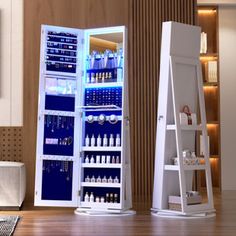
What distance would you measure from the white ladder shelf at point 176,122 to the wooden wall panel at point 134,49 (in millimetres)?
1460

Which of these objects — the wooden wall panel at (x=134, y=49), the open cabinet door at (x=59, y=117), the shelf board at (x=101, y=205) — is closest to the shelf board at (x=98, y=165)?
the open cabinet door at (x=59, y=117)

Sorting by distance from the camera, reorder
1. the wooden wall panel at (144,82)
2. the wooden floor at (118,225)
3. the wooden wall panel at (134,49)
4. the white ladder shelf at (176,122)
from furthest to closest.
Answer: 1. the wooden wall panel at (144,82)
2. the wooden wall panel at (134,49)
3. the white ladder shelf at (176,122)
4. the wooden floor at (118,225)

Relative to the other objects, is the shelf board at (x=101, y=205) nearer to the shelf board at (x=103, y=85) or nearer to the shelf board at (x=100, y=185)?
the shelf board at (x=100, y=185)

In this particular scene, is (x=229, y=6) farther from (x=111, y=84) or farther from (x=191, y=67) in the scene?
(x=111, y=84)

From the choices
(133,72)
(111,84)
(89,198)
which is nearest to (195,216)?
(89,198)

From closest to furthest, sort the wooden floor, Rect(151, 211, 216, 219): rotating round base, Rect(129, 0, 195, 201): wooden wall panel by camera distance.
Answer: the wooden floor
Rect(151, 211, 216, 219): rotating round base
Rect(129, 0, 195, 201): wooden wall panel

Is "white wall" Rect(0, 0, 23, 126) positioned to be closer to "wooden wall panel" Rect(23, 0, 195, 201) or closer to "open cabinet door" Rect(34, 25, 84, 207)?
"wooden wall panel" Rect(23, 0, 195, 201)

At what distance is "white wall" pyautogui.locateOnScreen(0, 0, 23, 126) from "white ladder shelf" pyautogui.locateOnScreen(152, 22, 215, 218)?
7.39 ft

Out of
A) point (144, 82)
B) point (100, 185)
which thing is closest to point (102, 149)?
point (100, 185)

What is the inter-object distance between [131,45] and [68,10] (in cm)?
101

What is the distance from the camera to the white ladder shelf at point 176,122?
582 centimetres

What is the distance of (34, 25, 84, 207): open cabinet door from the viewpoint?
612 centimetres

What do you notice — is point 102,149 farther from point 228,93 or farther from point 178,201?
point 228,93

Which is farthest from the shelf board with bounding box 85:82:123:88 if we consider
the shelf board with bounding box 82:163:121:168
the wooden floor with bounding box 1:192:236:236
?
the wooden floor with bounding box 1:192:236:236
